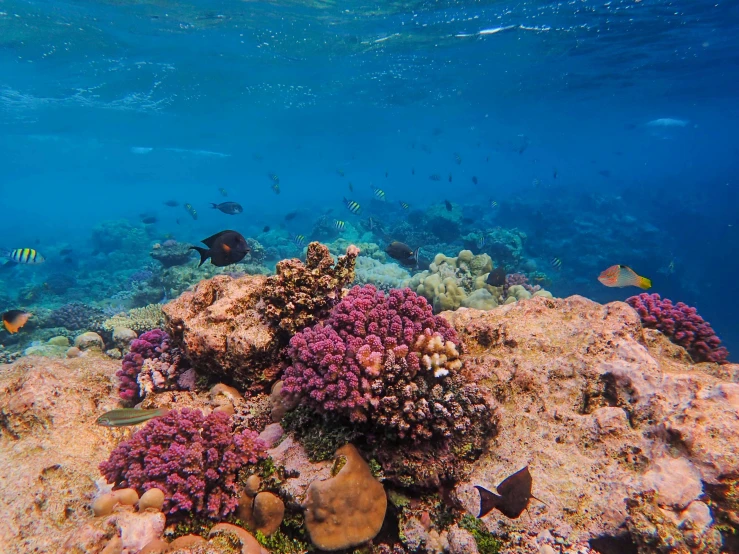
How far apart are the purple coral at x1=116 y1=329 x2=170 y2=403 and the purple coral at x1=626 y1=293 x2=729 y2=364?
6.62 metres

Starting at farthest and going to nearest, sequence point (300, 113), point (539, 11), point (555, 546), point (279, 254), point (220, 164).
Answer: point (220, 164)
point (300, 113)
point (279, 254)
point (539, 11)
point (555, 546)

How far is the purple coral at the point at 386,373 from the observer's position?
2844mm

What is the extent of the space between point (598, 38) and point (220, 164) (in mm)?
59063

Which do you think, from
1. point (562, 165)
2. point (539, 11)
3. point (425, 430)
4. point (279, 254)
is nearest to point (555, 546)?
point (425, 430)

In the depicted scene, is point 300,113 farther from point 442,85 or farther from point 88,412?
point 88,412

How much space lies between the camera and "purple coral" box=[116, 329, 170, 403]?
4513mm

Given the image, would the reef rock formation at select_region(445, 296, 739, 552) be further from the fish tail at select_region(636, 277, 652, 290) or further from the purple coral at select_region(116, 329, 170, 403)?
the purple coral at select_region(116, 329, 170, 403)

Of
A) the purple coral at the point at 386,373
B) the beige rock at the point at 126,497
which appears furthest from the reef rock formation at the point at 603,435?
the beige rock at the point at 126,497

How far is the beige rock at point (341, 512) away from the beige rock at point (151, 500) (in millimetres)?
1073

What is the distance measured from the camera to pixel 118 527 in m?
2.42

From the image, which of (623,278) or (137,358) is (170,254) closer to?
(137,358)

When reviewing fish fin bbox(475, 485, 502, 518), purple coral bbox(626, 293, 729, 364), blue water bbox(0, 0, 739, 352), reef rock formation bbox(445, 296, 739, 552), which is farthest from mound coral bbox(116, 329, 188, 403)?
blue water bbox(0, 0, 739, 352)

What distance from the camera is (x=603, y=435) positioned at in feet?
9.30

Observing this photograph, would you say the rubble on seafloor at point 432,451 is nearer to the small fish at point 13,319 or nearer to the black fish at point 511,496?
the black fish at point 511,496
